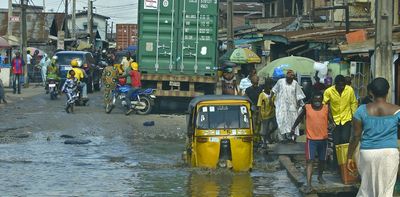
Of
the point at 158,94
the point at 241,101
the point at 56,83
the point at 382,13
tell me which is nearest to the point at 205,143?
the point at 241,101

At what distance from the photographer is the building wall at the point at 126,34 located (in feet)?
274

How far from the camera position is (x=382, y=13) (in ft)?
43.8

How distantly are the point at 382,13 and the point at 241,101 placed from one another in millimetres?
3289

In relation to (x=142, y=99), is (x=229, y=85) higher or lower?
higher

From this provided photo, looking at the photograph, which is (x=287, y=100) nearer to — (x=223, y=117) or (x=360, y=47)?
(x=360, y=47)

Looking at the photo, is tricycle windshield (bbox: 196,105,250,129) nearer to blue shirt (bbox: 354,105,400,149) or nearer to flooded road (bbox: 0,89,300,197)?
flooded road (bbox: 0,89,300,197)

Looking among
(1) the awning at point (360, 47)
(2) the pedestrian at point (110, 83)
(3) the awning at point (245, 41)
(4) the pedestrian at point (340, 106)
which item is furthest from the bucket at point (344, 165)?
(3) the awning at point (245, 41)

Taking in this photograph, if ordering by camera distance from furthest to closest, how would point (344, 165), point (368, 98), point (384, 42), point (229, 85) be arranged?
point (229, 85) < point (368, 98) < point (384, 42) < point (344, 165)

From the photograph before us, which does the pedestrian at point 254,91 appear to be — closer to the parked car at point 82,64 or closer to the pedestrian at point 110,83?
the pedestrian at point 110,83

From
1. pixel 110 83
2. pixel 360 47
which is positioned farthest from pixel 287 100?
pixel 110 83

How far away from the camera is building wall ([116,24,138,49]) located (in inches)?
3285

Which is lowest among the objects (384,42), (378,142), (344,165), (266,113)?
(344,165)

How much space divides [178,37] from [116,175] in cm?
1131

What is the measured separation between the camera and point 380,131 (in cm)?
894
